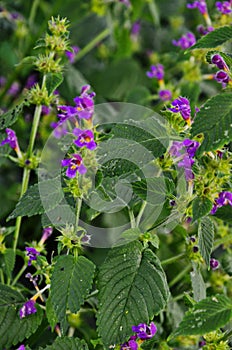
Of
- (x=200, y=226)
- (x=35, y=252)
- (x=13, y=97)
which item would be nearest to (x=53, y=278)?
(x=35, y=252)

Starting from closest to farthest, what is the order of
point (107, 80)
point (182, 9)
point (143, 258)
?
point (143, 258)
point (107, 80)
point (182, 9)

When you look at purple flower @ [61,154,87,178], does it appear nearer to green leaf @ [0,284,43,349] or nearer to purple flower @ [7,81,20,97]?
green leaf @ [0,284,43,349]

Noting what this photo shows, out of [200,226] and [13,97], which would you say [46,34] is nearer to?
[200,226]

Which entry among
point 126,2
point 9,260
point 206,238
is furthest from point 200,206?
point 126,2

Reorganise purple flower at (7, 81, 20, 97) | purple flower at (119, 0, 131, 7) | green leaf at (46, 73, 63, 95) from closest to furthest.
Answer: green leaf at (46, 73, 63, 95) < purple flower at (119, 0, 131, 7) < purple flower at (7, 81, 20, 97)

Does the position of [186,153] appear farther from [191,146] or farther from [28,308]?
[28,308]

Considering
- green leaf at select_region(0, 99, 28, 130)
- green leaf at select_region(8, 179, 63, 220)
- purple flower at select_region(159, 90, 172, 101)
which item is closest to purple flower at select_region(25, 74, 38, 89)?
purple flower at select_region(159, 90, 172, 101)
